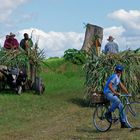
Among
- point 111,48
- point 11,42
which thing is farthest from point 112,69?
point 11,42

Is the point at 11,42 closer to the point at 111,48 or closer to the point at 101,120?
the point at 111,48

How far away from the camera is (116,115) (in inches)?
588

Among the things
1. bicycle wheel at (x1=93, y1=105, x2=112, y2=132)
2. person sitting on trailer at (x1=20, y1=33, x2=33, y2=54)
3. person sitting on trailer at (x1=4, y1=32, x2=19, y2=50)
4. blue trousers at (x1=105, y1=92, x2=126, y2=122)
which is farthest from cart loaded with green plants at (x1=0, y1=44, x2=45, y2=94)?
blue trousers at (x1=105, y1=92, x2=126, y2=122)

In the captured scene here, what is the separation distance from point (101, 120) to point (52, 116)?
9.97 feet

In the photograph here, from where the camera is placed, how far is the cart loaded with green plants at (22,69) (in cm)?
2180

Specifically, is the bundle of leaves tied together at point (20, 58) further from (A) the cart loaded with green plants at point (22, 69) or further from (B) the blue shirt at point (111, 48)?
(B) the blue shirt at point (111, 48)

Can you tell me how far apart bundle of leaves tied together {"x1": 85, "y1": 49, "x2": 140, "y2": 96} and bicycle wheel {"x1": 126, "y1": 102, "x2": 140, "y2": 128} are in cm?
460

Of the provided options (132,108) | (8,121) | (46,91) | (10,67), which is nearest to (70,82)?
(46,91)

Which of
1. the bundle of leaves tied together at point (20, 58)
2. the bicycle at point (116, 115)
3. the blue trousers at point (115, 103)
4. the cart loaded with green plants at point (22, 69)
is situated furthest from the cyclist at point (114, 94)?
the bundle of leaves tied together at point (20, 58)

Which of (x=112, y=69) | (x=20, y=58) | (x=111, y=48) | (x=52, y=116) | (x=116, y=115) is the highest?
(x=111, y=48)

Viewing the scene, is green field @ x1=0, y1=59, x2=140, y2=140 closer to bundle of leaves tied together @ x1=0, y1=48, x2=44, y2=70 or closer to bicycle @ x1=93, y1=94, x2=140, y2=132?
bicycle @ x1=93, y1=94, x2=140, y2=132

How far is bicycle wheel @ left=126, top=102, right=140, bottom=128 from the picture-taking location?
14.5 m

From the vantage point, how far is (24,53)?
886 inches

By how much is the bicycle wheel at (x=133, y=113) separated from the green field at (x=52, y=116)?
0.41 meters
